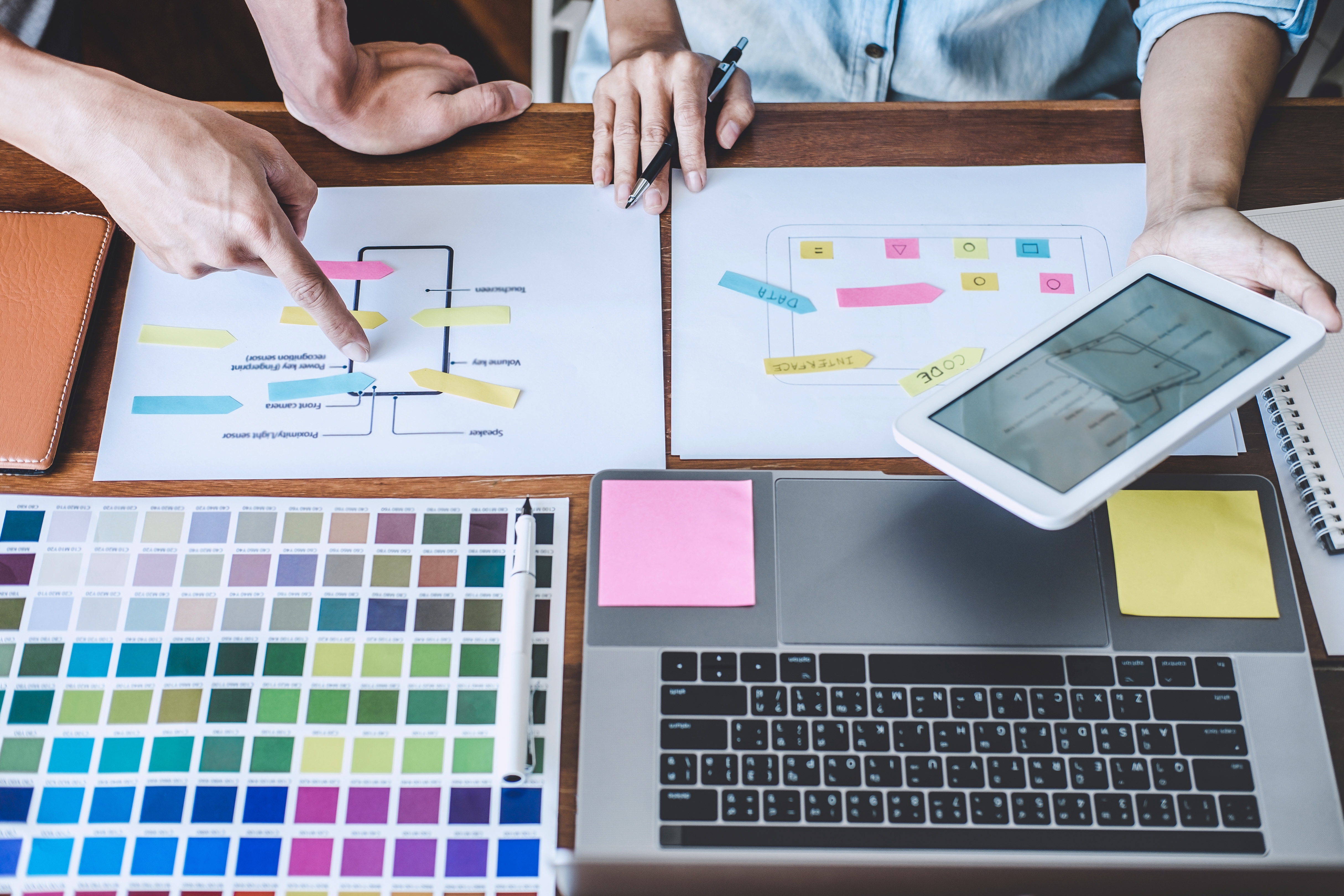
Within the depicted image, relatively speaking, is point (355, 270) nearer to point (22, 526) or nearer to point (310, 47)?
point (310, 47)

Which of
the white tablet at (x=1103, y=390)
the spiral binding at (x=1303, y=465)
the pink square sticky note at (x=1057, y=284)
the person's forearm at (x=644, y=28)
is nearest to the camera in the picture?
the white tablet at (x=1103, y=390)

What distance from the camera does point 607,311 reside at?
0.65 meters

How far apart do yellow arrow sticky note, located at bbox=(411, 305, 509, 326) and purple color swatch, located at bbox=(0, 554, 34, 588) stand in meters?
0.26

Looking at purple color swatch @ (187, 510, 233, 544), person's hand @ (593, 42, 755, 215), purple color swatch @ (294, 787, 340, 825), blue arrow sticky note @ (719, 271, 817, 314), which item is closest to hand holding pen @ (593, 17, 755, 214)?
person's hand @ (593, 42, 755, 215)

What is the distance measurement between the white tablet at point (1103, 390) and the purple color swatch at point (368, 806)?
1.33 ft

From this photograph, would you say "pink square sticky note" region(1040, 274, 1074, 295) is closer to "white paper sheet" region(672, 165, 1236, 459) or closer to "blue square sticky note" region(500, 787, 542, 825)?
"white paper sheet" region(672, 165, 1236, 459)

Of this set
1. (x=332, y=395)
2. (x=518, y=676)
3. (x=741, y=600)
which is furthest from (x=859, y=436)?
(x=332, y=395)

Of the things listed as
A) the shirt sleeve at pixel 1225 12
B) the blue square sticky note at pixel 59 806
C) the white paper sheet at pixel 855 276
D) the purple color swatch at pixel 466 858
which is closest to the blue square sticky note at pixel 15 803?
the blue square sticky note at pixel 59 806

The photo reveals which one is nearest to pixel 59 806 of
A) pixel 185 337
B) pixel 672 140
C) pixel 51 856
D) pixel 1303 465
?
pixel 51 856

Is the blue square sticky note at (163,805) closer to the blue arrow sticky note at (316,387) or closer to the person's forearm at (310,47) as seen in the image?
the blue arrow sticky note at (316,387)

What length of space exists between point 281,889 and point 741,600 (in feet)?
1.12

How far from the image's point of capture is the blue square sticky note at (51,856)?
1.52 feet

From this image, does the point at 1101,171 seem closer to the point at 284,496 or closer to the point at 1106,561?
the point at 1106,561

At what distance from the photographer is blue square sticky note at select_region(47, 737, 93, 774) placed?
487 mm
